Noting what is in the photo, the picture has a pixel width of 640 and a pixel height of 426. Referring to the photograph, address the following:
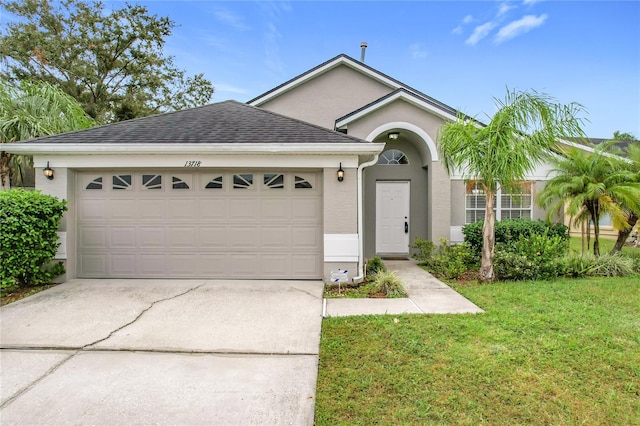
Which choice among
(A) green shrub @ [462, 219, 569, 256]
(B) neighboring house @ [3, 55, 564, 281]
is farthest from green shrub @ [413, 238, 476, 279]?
(B) neighboring house @ [3, 55, 564, 281]

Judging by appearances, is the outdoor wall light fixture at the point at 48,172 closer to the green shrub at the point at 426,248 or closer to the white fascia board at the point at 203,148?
the white fascia board at the point at 203,148

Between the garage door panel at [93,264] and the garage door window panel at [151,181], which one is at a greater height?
the garage door window panel at [151,181]

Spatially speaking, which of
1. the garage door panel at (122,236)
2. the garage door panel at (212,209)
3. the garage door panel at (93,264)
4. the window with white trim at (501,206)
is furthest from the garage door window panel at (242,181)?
the window with white trim at (501,206)

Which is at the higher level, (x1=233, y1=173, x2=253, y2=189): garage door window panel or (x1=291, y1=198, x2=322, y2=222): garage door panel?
(x1=233, y1=173, x2=253, y2=189): garage door window panel

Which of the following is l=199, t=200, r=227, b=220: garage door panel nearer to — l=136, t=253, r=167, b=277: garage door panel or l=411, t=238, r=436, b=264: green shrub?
l=136, t=253, r=167, b=277: garage door panel

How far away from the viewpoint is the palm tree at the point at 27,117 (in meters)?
9.67

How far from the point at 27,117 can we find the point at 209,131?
6.91 m

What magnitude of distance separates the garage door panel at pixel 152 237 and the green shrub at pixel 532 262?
727cm

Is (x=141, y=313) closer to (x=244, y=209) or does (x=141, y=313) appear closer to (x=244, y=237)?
(x=244, y=237)

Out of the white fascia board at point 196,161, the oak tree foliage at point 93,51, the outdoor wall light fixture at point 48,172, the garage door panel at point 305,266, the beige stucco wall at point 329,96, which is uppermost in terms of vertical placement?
the oak tree foliage at point 93,51

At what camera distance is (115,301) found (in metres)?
5.57

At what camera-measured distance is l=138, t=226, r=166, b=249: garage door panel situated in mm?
7090

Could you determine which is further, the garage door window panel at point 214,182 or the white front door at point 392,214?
the white front door at point 392,214

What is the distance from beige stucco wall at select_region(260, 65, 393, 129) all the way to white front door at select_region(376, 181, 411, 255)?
12.5ft
